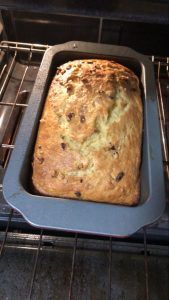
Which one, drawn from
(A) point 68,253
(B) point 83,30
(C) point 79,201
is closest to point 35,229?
(A) point 68,253

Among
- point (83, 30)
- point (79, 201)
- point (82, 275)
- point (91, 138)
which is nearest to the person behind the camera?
point (79, 201)

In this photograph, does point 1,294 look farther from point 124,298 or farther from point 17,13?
point 17,13

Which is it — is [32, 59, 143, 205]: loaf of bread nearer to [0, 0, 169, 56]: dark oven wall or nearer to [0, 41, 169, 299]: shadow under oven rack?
[0, 41, 169, 299]: shadow under oven rack

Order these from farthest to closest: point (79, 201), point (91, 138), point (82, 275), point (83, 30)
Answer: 1. point (83, 30)
2. point (82, 275)
3. point (91, 138)
4. point (79, 201)

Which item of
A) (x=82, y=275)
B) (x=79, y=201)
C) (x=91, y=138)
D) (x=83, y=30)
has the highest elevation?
(x=83, y=30)

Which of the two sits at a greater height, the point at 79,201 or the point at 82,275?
the point at 79,201

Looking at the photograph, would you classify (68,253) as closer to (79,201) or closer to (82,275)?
(82,275)
